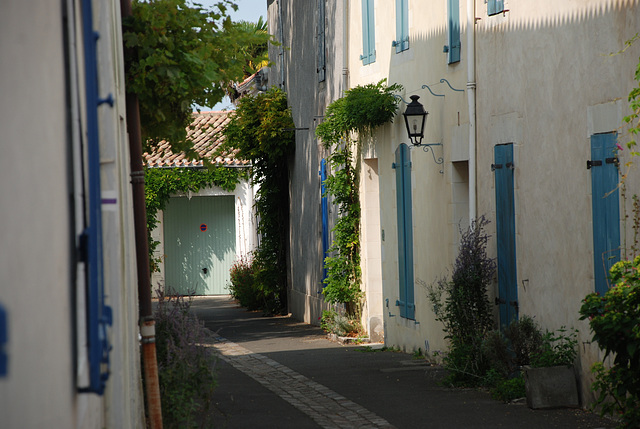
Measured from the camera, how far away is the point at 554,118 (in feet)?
26.9

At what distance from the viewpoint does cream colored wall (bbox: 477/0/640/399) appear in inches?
287

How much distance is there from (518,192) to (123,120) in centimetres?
500

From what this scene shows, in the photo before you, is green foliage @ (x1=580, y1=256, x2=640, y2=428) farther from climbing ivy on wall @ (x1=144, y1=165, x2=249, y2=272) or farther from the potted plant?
climbing ivy on wall @ (x1=144, y1=165, x2=249, y2=272)

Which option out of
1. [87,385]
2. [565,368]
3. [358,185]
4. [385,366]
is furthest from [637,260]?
[358,185]

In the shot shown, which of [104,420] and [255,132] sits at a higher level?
[255,132]

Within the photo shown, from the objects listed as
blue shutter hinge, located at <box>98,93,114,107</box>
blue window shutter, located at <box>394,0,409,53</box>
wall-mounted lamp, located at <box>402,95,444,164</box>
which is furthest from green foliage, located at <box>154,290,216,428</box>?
blue window shutter, located at <box>394,0,409,53</box>

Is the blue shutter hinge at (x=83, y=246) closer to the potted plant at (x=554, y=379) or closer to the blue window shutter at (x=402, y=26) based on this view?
the potted plant at (x=554, y=379)

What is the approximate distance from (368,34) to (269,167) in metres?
6.60

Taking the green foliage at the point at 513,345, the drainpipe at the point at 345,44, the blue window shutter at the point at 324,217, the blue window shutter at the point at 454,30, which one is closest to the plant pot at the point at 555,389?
the green foliage at the point at 513,345

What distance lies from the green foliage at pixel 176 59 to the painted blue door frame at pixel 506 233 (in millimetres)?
3775

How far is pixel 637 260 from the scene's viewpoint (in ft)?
20.4

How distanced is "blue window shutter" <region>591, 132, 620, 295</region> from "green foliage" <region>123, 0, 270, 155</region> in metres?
3.10

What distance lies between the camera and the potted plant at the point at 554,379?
7805 millimetres

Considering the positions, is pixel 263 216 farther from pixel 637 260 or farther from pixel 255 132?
pixel 637 260
